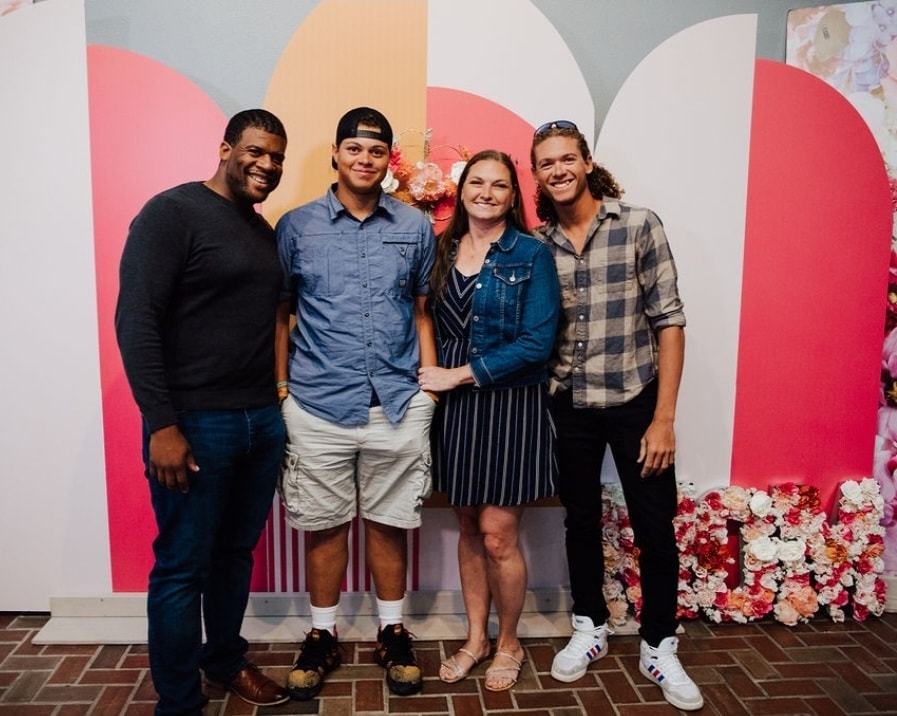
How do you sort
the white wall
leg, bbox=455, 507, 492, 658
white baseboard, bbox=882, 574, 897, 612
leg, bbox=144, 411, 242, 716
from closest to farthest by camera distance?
1. leg, bbox=144, 411, 242, 716
2. leg, bbox=455, 507, 492, 658
3. the white wall
4. white baseboard, bbox=882, 574, 897, 612

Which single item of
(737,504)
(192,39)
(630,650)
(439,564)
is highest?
(192,39)

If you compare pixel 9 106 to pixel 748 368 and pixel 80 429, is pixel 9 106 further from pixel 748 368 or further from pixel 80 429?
pixel 748 368

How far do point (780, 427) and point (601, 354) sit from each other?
1.19m

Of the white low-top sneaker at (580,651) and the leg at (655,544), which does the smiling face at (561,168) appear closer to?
the leg at (655,544)

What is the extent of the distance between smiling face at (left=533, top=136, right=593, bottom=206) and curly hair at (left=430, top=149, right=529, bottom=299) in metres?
0.10

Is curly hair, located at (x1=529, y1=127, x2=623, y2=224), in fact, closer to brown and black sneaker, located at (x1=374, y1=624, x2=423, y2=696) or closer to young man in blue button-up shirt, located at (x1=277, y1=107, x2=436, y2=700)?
young man in blue button-up shirt, located at (x1=277, y1=107, x2=436, y2=700)

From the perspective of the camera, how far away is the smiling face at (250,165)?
2076mm

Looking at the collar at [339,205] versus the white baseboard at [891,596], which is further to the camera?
the white baseboard at [891,596]

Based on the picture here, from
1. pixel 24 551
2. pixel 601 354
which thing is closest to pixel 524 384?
pixel 601 354

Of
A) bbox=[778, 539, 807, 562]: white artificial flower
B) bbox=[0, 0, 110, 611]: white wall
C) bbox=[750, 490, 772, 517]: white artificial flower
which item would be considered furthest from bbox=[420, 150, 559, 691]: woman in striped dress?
bbox=[0, 0, 110, 611]: white wall

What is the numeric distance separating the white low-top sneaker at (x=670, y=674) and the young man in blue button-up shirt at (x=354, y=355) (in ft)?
2.69

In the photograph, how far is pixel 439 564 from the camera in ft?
9.88

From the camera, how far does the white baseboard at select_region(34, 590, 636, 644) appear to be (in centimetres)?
280

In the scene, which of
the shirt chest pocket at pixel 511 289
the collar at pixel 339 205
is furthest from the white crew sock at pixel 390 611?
the collar at pixel 339 205
